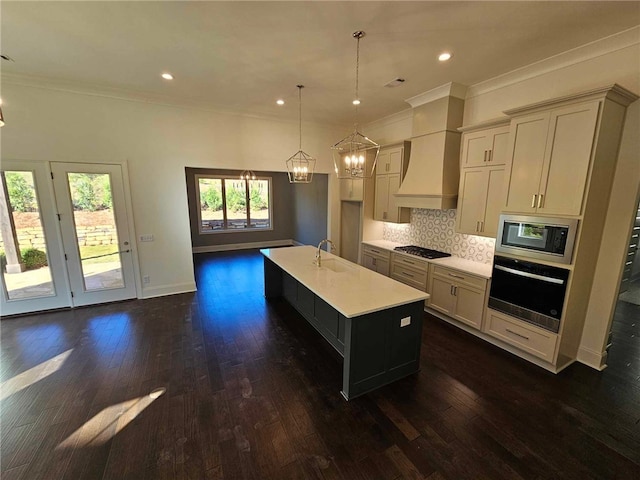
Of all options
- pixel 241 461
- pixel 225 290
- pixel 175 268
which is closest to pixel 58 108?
pixel 175 268

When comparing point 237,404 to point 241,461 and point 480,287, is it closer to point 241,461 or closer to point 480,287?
point 241,461

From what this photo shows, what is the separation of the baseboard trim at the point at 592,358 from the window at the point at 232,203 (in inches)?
317

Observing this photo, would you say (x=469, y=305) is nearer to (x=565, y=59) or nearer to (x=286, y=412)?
(x=286, y=412)

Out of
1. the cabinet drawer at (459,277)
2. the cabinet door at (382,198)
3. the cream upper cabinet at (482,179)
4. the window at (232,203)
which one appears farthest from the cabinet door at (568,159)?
the window at (232,203)

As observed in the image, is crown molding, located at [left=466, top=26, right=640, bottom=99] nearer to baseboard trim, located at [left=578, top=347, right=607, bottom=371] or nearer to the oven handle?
the oven handle

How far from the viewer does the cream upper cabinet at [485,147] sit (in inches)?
124

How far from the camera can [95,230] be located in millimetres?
4281

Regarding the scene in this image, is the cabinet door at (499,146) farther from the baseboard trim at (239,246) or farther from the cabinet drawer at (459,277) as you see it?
the baseboard trim at (239,246)

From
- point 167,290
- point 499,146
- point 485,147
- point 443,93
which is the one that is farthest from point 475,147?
point 167,290

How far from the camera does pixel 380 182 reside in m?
5.12

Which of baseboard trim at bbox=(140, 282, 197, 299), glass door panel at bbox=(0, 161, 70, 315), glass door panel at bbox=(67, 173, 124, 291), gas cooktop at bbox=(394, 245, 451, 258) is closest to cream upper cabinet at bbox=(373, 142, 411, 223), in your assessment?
gas cooktop at bbox=(394, 245, 451, 258)

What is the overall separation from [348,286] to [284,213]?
691 centimetres

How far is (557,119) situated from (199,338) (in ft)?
15.4

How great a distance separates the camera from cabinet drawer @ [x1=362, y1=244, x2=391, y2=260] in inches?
187
